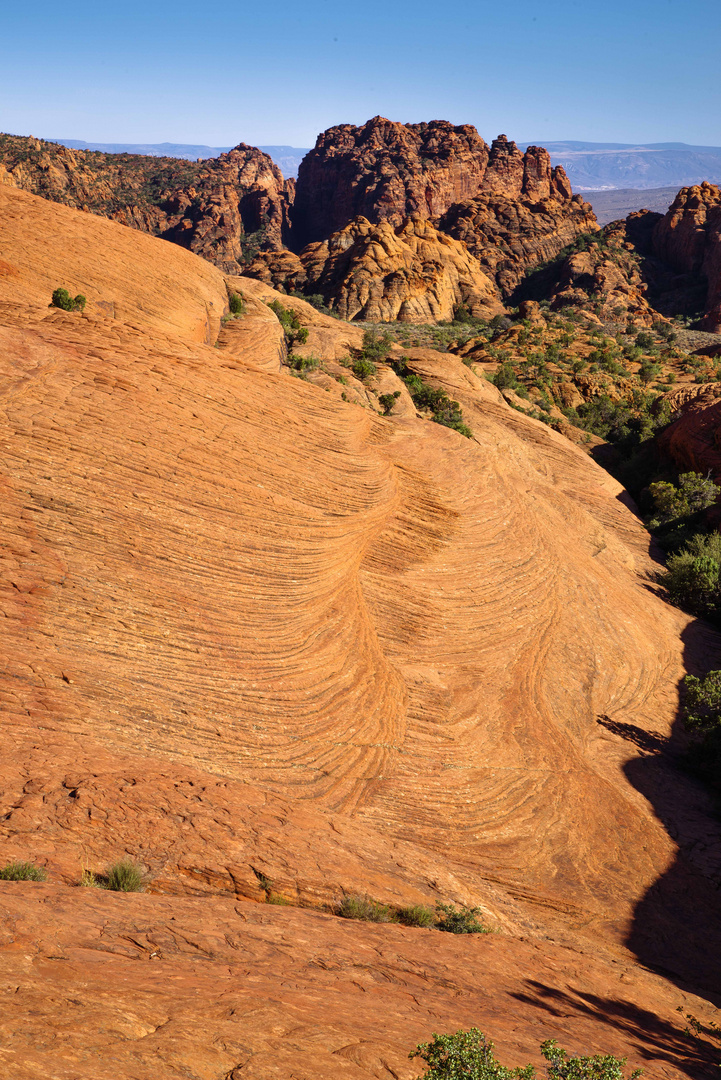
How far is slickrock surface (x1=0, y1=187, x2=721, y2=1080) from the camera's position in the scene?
6.86m

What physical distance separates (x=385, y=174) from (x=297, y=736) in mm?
157394

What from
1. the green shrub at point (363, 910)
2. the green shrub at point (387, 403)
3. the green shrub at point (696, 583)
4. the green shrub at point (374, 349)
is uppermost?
the green shrub at point (374, 349)

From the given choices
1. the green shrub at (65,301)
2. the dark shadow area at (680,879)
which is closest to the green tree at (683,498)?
the dark shadow area at (680,879)

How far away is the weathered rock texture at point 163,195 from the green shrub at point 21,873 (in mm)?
119589

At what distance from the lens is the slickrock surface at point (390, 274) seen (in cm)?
8088

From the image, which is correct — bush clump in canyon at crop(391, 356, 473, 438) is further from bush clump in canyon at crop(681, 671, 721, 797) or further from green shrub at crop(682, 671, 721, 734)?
bush clump in canyon at crop(681, 671, 721, 797)

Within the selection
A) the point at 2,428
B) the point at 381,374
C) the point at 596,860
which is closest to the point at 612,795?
the point at 596,860

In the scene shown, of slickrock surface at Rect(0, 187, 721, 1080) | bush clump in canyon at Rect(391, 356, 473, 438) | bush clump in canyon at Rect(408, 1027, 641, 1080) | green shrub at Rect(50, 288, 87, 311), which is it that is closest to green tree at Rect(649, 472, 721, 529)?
slickrock surface at Rect(0, 187, 721, 1080)

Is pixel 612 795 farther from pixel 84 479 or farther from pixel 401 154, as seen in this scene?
pixel 401 154

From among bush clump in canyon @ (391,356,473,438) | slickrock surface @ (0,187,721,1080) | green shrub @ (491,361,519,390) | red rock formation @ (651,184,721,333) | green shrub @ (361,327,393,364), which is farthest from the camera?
red rock formation @ (651,184,721,333)

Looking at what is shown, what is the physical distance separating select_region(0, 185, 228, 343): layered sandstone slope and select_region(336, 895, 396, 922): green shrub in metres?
18.9

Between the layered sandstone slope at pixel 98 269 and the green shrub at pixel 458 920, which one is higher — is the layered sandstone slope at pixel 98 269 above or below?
above

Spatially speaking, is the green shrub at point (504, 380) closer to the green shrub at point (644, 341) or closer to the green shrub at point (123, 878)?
the green shrub at point (644, 341)

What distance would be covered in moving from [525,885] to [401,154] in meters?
167
